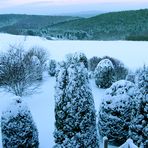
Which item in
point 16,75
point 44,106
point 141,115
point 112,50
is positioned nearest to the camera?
point 141,115

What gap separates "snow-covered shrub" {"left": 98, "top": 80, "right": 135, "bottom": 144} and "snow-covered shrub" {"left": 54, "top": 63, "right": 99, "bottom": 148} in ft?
3.77

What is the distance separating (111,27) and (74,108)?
43653mm

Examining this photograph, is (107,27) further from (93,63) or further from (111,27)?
(93,63)

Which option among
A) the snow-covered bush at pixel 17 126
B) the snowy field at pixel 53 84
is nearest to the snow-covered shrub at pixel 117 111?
the snowy field at pixel 53 84

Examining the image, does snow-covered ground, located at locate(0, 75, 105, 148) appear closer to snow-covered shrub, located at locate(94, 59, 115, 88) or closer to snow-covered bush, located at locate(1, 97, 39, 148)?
snow-covered bush, located at locate(1, 97, 39, 148)

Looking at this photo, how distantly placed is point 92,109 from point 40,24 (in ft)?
214

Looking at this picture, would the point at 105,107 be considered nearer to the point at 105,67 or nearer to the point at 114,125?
the point at 114,125

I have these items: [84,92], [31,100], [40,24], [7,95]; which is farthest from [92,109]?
[40,24]

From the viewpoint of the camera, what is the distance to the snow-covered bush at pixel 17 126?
1067cm

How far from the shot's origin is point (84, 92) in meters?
10.4

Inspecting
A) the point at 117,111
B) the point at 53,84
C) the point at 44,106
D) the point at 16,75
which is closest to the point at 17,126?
the point at 117,111

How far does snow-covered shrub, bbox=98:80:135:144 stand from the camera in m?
11.5

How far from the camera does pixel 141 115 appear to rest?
9.87m

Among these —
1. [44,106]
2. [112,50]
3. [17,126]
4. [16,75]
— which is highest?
[16,75]
